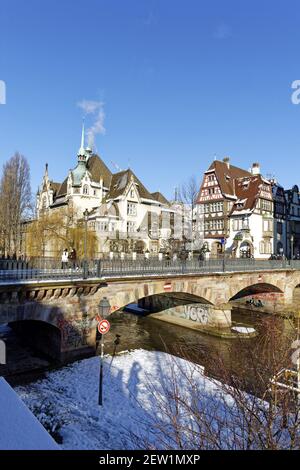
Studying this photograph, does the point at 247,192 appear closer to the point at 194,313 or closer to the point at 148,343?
the point at 194,313

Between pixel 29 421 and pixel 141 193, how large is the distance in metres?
49.1

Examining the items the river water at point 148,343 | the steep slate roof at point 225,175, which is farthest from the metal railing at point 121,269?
the steep slate roof at point 225,175

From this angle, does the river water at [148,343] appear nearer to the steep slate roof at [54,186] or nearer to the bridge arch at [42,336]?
the bridge arch at [42,336]

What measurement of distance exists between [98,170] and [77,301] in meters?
44.3

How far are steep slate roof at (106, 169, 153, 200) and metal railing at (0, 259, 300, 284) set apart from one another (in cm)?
2716

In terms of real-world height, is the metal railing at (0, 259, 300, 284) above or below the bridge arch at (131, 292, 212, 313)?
above

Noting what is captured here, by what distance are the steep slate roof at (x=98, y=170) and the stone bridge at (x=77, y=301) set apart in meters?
36.2

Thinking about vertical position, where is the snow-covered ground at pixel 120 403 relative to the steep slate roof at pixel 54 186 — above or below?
below

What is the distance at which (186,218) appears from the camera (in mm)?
54594

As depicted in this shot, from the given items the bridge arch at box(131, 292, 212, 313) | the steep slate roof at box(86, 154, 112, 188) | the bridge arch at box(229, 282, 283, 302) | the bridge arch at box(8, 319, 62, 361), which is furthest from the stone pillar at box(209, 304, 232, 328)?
the steep slate roof at box(86, 154, 112, 188)

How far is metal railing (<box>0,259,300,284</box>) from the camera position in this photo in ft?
45.9

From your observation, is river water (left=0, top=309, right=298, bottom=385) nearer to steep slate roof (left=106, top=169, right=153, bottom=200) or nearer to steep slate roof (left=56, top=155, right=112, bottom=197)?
steep slate roof (left=106, top=169, right=153, bottom=200)

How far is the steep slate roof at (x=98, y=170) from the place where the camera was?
5509cm

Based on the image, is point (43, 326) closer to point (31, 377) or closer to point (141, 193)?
point (31, 377)
